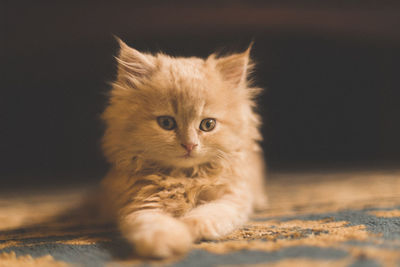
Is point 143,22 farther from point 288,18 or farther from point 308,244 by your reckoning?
point 308,244

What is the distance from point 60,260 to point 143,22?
1711 millimetres

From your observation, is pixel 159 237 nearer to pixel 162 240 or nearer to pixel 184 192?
pixel 162 240

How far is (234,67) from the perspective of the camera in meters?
1.14

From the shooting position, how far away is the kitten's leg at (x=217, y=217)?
0.82 meters

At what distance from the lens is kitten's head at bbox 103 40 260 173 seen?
958mm

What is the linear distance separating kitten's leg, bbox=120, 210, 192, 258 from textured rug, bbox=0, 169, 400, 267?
23 mm

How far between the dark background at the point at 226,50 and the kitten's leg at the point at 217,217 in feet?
4.81

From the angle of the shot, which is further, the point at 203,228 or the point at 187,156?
the point at 187,156

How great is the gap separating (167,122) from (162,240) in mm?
396

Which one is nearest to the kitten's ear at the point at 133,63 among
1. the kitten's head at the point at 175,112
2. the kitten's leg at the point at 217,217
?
the kitten's head at the point at 175,112

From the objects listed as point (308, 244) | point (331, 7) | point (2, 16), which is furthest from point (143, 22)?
point (308, 244)

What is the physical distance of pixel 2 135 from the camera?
2781 mm

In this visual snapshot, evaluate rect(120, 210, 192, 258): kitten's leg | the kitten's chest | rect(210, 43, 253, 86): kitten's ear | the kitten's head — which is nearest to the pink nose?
the kitten's head

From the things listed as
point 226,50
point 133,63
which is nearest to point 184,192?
point 133,63
